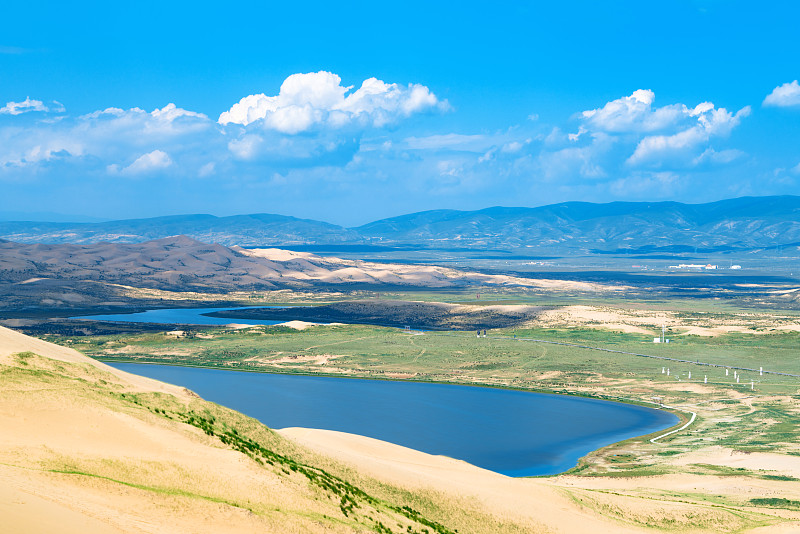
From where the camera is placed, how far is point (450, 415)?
84688 mm

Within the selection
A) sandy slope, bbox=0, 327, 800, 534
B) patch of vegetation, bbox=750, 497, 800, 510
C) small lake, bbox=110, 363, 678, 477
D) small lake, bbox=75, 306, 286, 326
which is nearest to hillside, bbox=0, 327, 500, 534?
sandy slope, bbox=0, 327, 800, 534

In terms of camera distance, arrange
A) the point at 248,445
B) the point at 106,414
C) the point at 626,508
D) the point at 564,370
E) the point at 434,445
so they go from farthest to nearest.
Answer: the point at 564,370 < the point at 434,445 < the point at 626,508 < the point at 248,445 < the point at 106,414

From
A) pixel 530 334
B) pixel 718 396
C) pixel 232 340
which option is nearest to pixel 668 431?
pixel 718 396

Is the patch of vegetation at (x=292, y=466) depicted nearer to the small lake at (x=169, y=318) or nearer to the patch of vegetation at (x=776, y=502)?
the patch of vegetation at (x=776, y=502)

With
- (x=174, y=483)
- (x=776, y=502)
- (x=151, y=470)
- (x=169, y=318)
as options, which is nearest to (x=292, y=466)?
(x=174, y=483)

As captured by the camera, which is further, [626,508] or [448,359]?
[448,359]

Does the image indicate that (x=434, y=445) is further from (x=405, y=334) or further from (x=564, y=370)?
(x=405, y=334)

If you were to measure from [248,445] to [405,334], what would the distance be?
114m

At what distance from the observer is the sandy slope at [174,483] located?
84.0 ft

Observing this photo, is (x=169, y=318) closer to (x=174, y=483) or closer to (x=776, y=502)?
(x=776, y=502)

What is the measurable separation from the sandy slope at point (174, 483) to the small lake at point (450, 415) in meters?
21.2

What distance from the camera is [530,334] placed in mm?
149000

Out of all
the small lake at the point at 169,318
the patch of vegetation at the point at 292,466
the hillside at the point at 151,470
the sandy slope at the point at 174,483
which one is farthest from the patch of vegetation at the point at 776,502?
the small lake at the point at 169,318

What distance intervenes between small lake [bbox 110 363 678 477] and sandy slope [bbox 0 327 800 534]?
21172 mm
